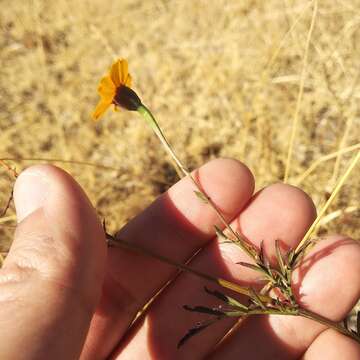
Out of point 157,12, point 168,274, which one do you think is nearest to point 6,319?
point 168,274

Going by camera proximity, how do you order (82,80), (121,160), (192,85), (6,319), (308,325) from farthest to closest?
(82,80) < (192,85) < (121,160) < (308,325) < (6,319)

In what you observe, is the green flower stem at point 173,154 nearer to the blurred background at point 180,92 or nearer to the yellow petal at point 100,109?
the yellow petal at point 100,109

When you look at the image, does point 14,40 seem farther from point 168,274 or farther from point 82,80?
point 168,274

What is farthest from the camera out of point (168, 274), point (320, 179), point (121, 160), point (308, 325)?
point (121, 160)

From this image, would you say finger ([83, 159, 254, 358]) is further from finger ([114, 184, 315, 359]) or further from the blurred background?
the blurred background

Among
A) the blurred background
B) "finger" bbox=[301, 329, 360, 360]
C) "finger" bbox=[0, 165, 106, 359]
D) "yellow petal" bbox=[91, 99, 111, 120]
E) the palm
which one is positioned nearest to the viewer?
"finger" bbox=[0, 165, 106, 359]

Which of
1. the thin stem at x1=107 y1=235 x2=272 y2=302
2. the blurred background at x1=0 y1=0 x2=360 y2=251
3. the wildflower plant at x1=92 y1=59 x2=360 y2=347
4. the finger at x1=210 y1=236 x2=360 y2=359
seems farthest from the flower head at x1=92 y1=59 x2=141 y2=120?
the blurred background at x1=0 y1=0 x2=360 y2=251

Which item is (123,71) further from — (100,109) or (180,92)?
(180,92)
